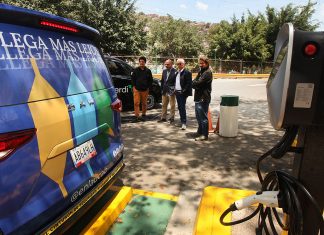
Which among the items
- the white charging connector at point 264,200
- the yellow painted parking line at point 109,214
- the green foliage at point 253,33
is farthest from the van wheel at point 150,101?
the green foliage at point 253,33

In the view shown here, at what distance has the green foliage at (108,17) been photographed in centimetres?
2655

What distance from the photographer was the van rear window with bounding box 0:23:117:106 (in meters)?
1.99

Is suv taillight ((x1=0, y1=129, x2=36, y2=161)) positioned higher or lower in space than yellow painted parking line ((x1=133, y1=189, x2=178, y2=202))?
higher

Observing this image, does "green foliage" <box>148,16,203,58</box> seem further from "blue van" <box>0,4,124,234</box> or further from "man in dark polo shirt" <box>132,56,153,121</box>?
"blue van" <box>0,4,124,234</box>

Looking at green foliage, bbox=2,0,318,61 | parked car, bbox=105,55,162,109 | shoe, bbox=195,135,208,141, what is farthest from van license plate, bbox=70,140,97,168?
green foliage, bbox=2,0,318,61

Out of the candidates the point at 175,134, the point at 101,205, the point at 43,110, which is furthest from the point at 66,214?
the point at 175,134

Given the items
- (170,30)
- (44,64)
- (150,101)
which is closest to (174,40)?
(170,30)

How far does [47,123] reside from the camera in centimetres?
218

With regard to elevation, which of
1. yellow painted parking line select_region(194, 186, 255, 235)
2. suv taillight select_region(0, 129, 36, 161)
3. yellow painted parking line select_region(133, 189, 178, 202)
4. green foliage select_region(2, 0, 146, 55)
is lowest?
yellow painted parking line select_region(133, 189, 178, 202)

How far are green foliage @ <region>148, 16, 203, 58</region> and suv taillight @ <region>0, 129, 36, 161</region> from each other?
3839 cm

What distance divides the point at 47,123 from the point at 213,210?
172cm

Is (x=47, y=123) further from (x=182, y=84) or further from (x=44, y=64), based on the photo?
(x=182, y=84)

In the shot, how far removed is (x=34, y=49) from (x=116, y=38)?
2574 cm

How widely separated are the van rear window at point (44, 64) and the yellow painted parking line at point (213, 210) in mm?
1553
